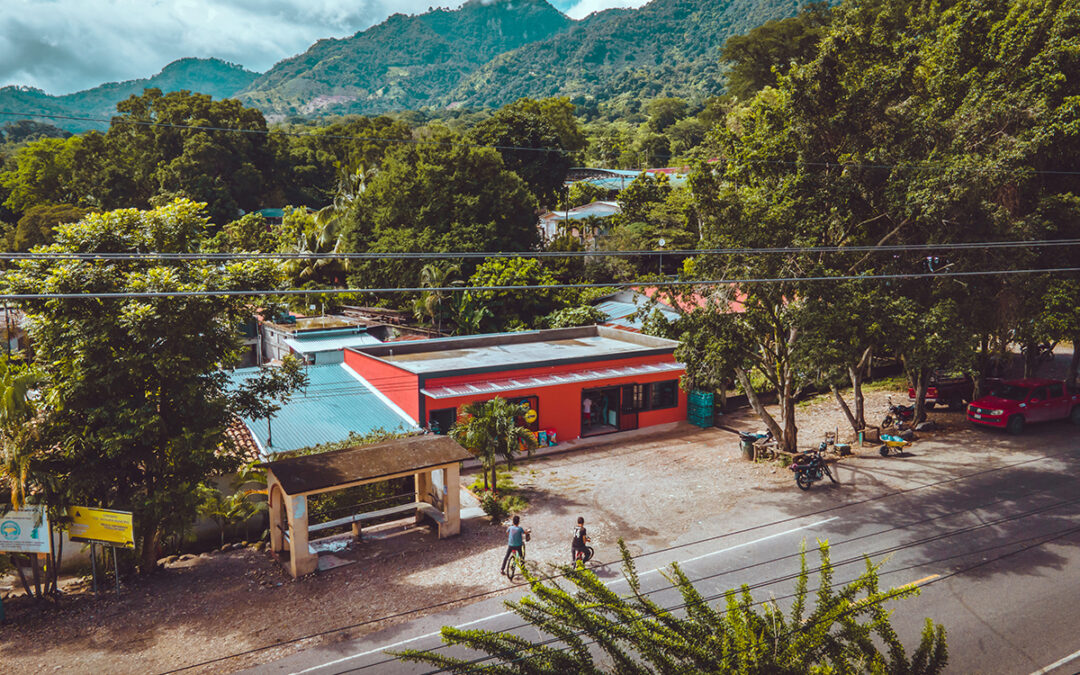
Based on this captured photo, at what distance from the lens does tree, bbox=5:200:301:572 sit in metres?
12.7

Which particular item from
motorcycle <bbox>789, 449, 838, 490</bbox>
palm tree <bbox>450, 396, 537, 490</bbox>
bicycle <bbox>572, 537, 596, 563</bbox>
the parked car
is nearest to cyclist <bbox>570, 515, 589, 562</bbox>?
bicycle <bbox>572, 537, 596, 563</bbox>

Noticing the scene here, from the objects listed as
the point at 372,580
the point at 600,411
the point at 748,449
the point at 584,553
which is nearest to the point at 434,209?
the point at 600,411

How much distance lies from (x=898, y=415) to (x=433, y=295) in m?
23.8

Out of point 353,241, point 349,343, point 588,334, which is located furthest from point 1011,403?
point 353,241

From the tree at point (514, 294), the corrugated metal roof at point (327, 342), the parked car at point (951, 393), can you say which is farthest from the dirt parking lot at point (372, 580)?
the tree at point (514, 294)

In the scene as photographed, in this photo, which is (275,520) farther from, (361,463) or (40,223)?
(40,223)

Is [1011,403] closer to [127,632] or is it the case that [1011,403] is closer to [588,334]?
[588,334]

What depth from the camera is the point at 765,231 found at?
1794 centimetres

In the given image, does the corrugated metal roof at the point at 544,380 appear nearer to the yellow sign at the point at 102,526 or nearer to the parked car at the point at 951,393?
the parked car at the point at 951,393

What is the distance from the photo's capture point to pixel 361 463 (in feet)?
48.1

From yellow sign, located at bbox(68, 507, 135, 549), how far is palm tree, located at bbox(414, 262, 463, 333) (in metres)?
25.3

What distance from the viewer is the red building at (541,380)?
21.8 m

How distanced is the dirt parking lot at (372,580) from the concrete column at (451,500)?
0.27 metres

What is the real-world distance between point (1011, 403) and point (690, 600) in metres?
21.3
